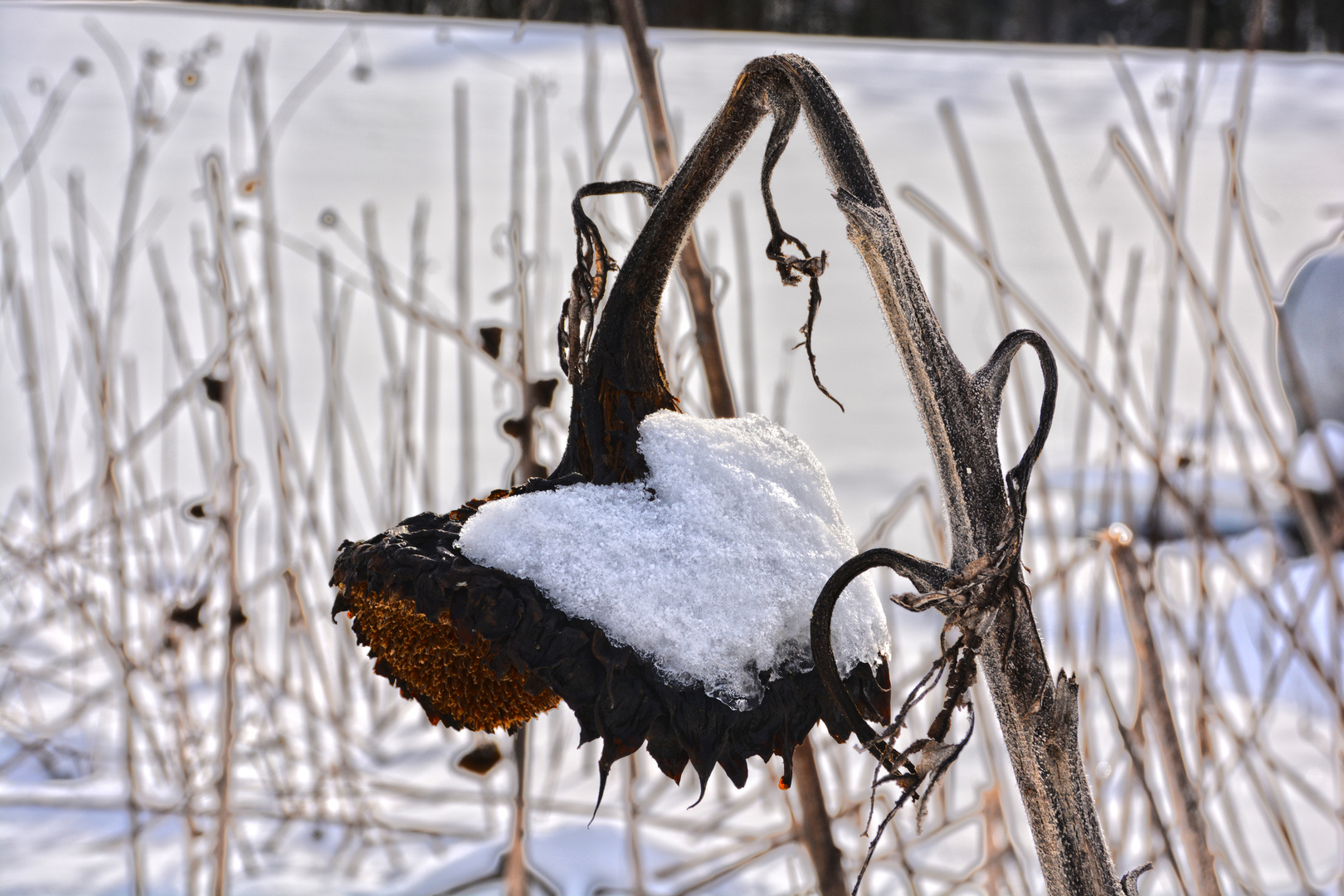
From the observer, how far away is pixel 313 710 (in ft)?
4.22

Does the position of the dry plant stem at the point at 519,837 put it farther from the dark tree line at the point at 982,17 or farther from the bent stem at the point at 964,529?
the dark tree line at the point at 982,17

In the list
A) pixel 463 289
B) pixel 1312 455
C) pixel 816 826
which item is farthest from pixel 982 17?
pixel 816 826

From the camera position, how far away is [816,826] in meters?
0.45

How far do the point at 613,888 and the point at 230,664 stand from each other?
0.64 metres

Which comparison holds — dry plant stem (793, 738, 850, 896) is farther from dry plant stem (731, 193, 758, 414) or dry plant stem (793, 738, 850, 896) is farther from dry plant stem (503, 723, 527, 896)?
dry plant stem (731, 193, 758, 414)

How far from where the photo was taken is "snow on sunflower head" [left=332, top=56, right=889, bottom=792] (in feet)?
0.84

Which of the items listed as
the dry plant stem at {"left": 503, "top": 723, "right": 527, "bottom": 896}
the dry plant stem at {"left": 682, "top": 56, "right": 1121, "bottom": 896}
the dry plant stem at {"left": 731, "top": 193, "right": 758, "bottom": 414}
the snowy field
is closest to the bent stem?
the dry plant stem at {"left": 682, "top": 56, "right": 1121, "bottom": 896}

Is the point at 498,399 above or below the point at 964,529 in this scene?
above

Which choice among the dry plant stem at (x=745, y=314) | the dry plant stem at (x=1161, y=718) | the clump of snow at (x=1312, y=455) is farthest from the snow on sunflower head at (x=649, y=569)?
the clump of snow at (x=1312, y=455)

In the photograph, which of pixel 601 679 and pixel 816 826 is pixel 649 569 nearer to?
pixel 601 679

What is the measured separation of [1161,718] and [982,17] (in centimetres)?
1172

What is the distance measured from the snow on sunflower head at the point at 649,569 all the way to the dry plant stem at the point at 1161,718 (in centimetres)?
24

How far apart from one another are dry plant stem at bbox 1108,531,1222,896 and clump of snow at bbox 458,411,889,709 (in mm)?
233

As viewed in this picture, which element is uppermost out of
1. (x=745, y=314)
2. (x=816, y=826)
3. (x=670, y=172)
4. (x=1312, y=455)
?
(x=1312, y=455)
